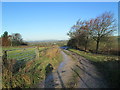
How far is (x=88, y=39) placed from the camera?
2261 centimetres

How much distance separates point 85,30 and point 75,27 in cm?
601

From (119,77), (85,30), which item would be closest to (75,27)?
(85,30)

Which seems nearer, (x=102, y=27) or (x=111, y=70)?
(x=111, y=70)

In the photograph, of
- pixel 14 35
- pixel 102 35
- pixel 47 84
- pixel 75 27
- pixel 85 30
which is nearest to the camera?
pixel 47 84

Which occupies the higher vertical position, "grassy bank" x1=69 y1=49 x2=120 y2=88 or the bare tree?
the bare tree

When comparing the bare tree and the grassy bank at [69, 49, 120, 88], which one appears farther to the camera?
the bare tree

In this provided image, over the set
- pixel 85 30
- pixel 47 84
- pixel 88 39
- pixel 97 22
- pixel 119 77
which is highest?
pixel 97 22

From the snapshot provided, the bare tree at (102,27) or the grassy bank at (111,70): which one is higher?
the bare tree at (102,27)

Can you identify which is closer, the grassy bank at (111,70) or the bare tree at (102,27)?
the grassy bank at (111,70)

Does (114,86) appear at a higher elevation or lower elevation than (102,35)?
lower

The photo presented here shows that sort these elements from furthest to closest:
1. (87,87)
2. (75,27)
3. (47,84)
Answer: (75,27) → (47,84) → (87,87)

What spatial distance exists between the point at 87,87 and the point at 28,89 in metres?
2.70

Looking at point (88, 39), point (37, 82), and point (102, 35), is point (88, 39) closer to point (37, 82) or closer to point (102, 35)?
point (102, 35)

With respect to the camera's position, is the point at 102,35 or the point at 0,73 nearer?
the point at 0,73
